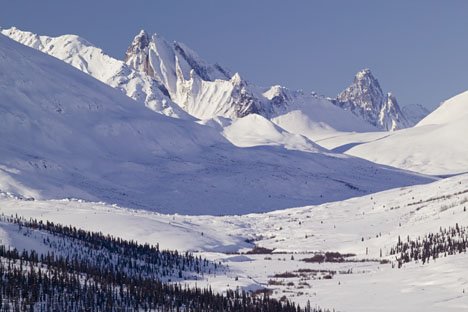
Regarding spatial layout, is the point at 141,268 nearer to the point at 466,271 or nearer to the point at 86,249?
the point at 86,249

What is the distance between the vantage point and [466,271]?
520ft

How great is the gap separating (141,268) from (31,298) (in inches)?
2312

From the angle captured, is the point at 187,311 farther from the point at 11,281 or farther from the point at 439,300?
the point at 439,300

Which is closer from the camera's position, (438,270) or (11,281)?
(11,281)

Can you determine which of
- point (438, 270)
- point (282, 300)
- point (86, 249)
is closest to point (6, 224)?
point (86, 249)

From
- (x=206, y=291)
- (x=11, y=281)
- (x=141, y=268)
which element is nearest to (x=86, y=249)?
(x=141, y=268)

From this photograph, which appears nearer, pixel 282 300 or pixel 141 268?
pixel 282 300

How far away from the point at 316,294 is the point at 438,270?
A: 905 inches

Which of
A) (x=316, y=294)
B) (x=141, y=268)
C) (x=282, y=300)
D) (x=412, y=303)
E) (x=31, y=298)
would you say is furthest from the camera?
(x=141, y=268)

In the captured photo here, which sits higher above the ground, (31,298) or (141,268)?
(141,268)

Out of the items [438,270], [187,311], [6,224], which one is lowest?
[187,311]

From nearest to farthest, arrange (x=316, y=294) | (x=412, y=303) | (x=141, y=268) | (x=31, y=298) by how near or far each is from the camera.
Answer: (x=31, y=298) < (x=412, y=303) < (x=316, y=294) < (x=141, y=268)

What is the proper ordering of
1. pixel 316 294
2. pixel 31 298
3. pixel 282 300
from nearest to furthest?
pixel 31 298
pixel 282 300
pixel 316 294

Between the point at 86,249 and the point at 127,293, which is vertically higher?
the point at 86,249
